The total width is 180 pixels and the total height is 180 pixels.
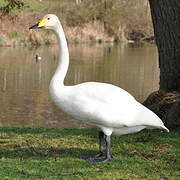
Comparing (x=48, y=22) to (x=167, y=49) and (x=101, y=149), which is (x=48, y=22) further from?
(x=167, y=49)

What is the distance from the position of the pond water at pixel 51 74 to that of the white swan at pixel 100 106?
8904 millimetres

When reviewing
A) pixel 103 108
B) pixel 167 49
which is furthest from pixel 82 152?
pixel 167 49

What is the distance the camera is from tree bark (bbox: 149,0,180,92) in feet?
37.7

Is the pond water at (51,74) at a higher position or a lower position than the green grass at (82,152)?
lower

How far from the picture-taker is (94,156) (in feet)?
27.4

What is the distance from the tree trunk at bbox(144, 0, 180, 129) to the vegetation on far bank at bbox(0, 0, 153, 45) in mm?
35986

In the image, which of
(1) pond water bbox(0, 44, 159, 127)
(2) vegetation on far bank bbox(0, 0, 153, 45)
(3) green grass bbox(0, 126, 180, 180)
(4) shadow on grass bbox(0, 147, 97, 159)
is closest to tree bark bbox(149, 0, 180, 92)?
(3) green grass bbox(0, 126, 180, 180)

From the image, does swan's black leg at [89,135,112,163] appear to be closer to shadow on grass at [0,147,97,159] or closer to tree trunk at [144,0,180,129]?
shadow on grass at [0,147,97,159]

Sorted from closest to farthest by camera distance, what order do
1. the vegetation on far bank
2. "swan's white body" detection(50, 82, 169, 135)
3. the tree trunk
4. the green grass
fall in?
the green grass, "swan's white body" detection(50, 82, 169, 135), the tree trunk, the vegetation on far bank

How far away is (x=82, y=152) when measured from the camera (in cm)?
884

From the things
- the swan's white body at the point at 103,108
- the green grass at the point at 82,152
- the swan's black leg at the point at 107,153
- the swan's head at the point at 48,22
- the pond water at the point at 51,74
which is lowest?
the pond water at the point at 51,74

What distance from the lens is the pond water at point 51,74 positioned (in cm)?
1934

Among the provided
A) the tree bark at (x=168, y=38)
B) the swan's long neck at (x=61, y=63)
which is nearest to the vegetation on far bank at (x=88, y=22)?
the tree bark at (x=168, y=38)

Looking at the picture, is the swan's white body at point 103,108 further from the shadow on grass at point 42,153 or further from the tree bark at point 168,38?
the tree bark at point 168,38
